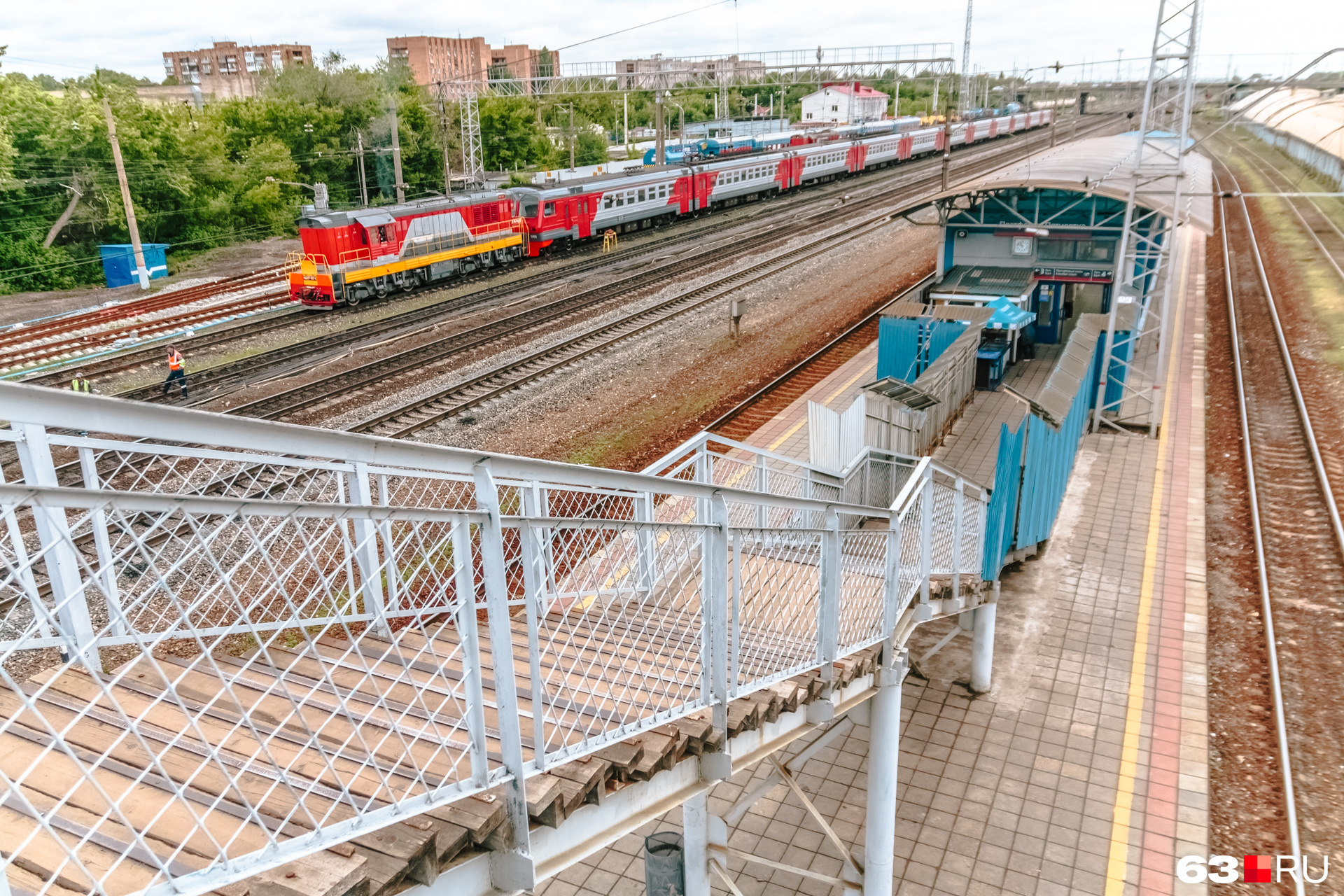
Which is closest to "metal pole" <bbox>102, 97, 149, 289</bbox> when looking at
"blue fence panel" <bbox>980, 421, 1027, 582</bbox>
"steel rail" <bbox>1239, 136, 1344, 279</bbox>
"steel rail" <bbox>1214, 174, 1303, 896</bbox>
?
"blue fence panel" <bbox>980, 421, 1027, 582</bbox>

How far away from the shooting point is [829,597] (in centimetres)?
509

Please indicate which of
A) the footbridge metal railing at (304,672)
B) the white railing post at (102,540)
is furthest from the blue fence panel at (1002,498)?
the white railing post at (102,540)

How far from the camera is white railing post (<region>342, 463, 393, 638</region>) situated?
2.74 m

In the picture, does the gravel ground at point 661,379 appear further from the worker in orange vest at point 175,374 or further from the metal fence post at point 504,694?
the metal fence post at point 504,694

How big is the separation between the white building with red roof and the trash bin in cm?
9363

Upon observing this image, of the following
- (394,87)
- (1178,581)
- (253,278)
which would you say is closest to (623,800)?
(1178,581)

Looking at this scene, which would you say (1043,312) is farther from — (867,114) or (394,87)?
(867,114)

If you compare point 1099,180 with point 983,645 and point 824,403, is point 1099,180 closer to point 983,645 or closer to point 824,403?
point 824,403

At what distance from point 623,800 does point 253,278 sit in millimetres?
27500

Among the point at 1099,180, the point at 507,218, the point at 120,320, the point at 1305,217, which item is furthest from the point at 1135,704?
the point at 1305,217

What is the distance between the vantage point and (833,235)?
32781 millimetres

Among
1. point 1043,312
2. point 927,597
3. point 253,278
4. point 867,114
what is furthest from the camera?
point 867,114

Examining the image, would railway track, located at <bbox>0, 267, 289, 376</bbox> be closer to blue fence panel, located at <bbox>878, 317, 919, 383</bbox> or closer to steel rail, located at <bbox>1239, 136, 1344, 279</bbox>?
blue fence panel, located at <bbox>878, 317, 919, 383</bbox>

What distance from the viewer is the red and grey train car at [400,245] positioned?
2270cm
